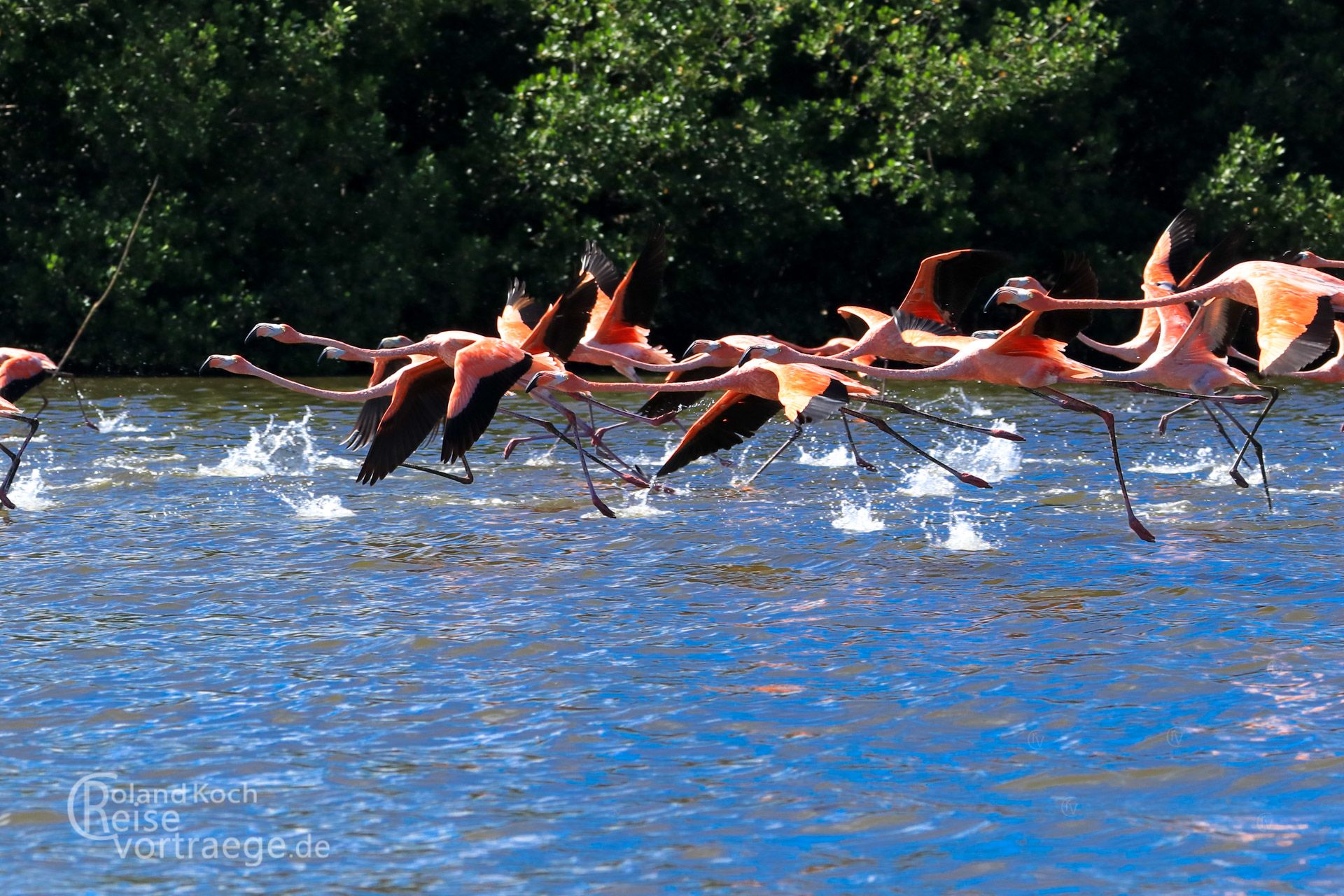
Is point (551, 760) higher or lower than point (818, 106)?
lower

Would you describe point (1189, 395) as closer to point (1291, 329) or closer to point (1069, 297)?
point (1069, 297)

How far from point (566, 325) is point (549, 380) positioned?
1.31m

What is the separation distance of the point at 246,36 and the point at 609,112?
182 inches

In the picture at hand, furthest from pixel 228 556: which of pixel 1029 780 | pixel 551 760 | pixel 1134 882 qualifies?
pixel 1134 882

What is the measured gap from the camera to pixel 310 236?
23.0 m

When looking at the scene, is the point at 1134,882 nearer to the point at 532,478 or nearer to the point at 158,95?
the point at 532,478

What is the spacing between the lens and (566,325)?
10.2 meters

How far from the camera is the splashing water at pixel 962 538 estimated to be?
8972 millimetres

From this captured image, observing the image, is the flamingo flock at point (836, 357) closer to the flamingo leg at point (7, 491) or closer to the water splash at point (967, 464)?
the flamingo leg at point (7, 491)

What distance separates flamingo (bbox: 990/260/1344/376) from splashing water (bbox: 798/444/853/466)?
3803 millimetres

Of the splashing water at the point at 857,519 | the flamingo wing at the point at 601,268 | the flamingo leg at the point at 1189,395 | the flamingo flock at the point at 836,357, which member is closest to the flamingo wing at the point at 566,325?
the flamingo flock at the point at 836,357

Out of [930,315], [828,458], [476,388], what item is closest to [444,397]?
[476,388]

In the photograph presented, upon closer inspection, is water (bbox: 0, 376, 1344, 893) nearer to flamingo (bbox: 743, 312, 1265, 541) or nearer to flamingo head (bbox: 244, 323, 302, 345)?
flamingo (bbox: 743, 312, 1265, 541)

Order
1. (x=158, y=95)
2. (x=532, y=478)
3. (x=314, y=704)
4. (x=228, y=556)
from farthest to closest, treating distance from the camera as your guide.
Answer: (x=158, y=95), (x=532, y=478), (x=228, y=556), (x=314, y=704)
